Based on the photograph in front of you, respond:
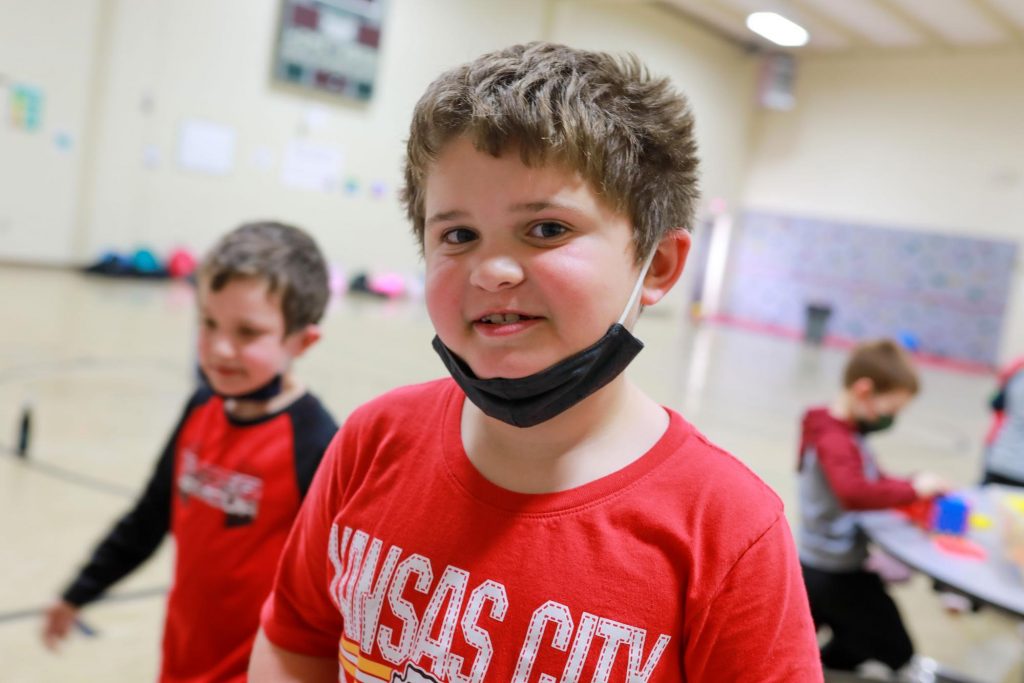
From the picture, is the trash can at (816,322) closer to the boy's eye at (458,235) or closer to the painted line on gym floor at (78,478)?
the painted line on gym floor at (78,478)

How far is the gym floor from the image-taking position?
293 cm

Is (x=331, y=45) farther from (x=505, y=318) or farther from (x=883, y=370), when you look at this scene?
(x=505, y=318)

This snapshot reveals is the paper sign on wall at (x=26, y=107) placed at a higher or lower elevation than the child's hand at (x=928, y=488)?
higher

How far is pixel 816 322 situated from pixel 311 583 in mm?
18667

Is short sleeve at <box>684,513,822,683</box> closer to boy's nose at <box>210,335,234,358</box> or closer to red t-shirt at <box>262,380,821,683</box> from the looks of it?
red t-shirt at <box>262,380,821,683</box>

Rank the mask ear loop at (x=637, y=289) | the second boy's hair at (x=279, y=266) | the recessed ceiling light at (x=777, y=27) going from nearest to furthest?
the mask ear loop at (x=637, y=289), the second boy's hair at (x=279, y=266), the recessed ceiling light at (x=777, y=27)

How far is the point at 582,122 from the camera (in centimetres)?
89

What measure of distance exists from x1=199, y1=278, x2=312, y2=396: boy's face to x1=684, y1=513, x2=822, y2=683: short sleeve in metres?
0.99

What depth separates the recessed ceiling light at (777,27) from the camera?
48.8ft

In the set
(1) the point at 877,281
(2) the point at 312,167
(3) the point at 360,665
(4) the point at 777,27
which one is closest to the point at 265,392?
(3) the point at 360,665

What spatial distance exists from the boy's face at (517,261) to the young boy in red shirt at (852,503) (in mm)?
1930

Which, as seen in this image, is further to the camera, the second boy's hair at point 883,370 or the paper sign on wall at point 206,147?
the paper sign on wall at point 206,147

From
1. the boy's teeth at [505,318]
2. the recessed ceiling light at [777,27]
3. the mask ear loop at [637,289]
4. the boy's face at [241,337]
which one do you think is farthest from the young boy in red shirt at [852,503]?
the recessed ceiling light at [777,27]

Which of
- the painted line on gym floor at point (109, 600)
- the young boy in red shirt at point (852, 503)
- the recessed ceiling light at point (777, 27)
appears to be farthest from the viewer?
the recessed ceiling light at point (777, 27)
